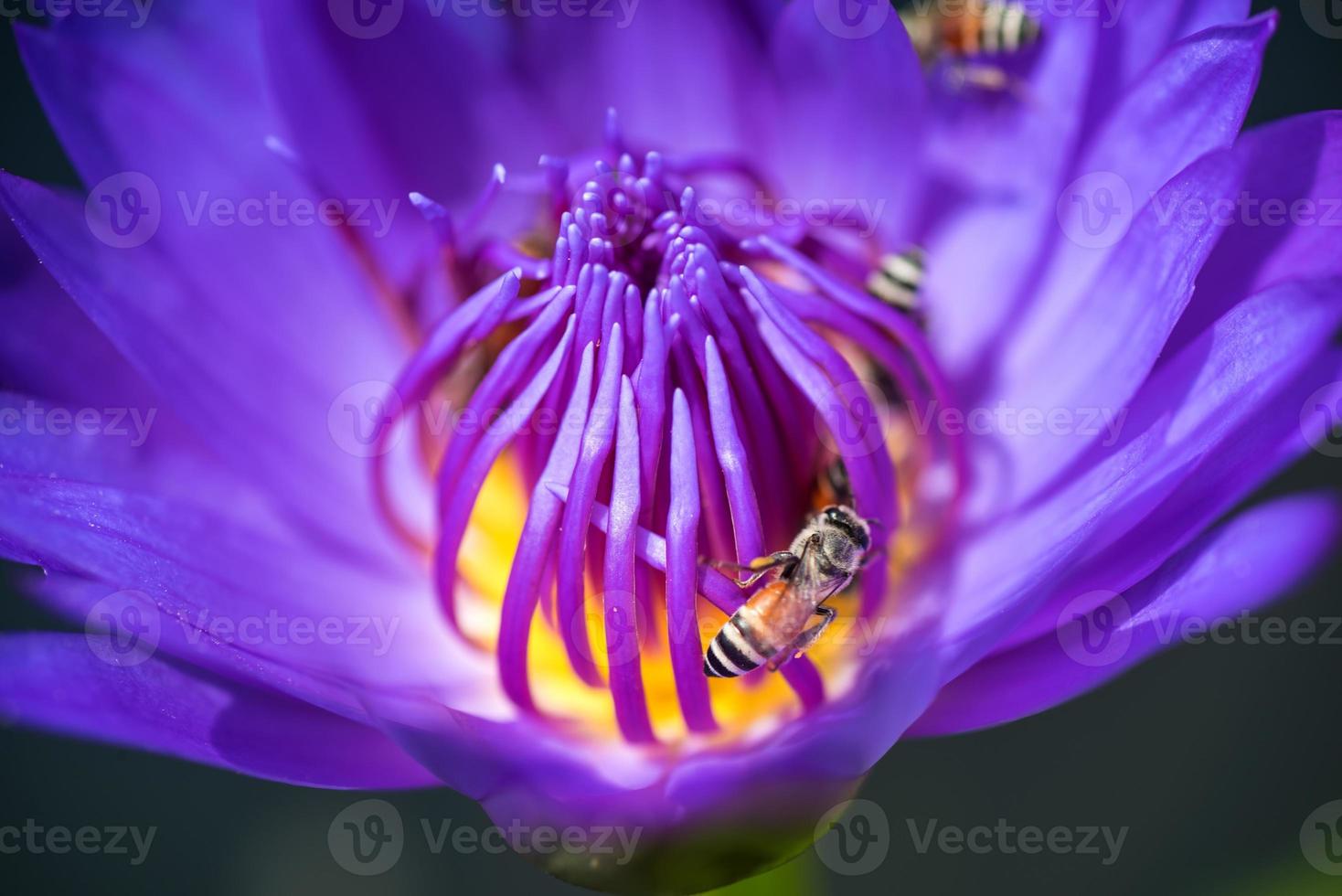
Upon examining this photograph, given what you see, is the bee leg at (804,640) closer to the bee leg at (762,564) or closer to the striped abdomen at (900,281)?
the bee leg at (762,564)

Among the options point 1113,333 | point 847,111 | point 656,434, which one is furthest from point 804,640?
point 847,111

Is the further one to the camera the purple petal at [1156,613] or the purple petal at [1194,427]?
the purple petal at [1194,427]

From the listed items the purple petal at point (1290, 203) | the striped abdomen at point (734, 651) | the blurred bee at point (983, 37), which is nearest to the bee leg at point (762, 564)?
the striped abdomen at point (734, 651)

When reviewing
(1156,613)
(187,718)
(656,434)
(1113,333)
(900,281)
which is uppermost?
(900,281)

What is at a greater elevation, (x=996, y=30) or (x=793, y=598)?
(x=996, y=30)

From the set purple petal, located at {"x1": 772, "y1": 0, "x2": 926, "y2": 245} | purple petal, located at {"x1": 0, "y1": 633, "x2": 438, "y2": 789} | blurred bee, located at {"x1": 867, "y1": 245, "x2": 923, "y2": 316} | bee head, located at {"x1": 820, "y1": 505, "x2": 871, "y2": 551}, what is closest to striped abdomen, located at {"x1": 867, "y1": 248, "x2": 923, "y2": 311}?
blurred bee, located at {"x1": 867, "y1": 245, "x2": 923, "y2": 316}

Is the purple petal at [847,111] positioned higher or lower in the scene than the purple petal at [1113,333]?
higher

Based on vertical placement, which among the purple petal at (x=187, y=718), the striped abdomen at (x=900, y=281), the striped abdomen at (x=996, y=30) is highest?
the striped abdomen at (x=996, y=30)

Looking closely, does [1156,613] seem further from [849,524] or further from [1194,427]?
[849,524]
